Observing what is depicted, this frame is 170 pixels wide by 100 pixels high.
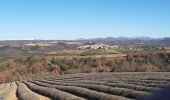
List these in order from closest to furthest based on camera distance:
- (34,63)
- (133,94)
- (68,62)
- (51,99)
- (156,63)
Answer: (133,94) < (51,99) < (156,63) < (68,62) < (34,63)

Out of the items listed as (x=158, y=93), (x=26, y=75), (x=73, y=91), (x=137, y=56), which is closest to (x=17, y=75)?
(x=26, y=75)

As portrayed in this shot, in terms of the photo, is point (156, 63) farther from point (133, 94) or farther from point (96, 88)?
point (133, 94)

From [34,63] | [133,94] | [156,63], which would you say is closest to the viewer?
Answer: [133,94]

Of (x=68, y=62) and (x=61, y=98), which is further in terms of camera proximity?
(x=68, y=62)

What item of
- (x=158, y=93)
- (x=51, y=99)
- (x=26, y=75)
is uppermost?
(x=158, y=93)

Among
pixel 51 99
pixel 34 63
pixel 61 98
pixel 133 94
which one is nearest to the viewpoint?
pixel 133 94

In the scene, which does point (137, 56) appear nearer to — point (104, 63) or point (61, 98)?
point (104, 63)

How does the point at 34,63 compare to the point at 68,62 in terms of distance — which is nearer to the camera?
the point at 68,62

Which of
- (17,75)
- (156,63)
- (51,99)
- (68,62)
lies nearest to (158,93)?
(51,99)

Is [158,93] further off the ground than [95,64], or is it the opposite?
[158,93]
